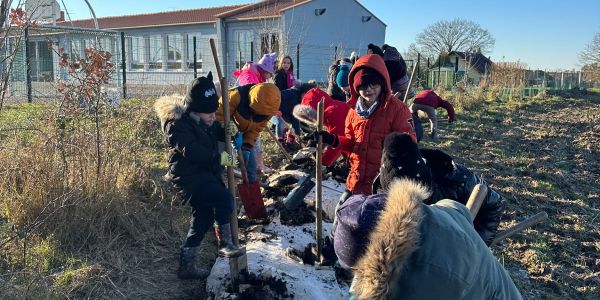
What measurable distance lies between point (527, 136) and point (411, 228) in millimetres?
9913

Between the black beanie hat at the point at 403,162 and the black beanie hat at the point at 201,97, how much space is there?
1522 mm

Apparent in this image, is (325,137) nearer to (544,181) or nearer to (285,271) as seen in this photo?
(285,271)

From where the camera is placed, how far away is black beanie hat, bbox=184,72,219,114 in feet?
11.8

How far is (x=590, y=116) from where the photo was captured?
524 inches

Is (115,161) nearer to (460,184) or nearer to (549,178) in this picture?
(460,184)

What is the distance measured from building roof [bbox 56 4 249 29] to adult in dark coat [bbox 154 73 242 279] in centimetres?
2359

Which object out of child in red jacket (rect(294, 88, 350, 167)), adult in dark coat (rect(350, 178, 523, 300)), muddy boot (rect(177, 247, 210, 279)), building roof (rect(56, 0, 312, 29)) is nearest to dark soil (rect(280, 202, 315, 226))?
child in red jacket (rect(294, 88, 350, 167))

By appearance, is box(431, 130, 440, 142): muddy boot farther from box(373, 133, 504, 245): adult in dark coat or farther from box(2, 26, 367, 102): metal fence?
box(373, 133, 504, 245): adult in dark coat

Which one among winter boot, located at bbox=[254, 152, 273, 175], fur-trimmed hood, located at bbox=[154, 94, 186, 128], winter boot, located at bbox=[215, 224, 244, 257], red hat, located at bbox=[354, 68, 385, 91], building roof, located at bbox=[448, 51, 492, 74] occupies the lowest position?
winter boot, located at bbox=[215, 224, 244, 257]

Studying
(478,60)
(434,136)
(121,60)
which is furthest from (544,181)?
(478,60)

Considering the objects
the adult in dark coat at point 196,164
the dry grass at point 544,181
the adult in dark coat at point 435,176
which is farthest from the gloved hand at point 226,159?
the dry grass at point 544,181

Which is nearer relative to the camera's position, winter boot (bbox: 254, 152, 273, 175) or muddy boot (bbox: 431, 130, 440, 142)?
winter boot (bbox: 254, 152, 273, 175)

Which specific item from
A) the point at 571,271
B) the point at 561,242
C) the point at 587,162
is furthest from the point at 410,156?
the point at 587,162

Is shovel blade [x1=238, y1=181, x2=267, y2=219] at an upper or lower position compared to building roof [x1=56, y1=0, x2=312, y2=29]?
lower
